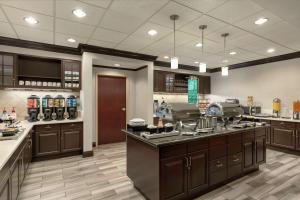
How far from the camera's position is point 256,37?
11.7ft

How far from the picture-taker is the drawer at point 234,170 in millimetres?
2821

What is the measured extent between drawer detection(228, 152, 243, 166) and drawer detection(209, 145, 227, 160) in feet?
0.61

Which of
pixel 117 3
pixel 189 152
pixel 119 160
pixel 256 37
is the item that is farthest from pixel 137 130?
pixel 256 37

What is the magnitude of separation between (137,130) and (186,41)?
2.36 metres

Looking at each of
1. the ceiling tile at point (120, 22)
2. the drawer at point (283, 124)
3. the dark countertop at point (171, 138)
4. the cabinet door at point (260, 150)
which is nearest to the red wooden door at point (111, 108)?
the ceiling tile at point (120, 22)

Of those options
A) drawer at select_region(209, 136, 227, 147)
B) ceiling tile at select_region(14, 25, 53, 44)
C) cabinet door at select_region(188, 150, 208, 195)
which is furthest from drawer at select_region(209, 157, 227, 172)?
ceiling tile at select_region(14, 25, 53, 44)

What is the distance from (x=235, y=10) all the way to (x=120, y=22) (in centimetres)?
183

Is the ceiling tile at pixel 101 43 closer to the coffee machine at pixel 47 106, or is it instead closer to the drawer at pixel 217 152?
the coffee machine at pixel 47 106

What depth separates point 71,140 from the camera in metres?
4.12

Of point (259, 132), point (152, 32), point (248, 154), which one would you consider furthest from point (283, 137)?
point (152, 32)

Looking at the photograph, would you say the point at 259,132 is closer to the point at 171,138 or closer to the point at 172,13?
the point at 171,138

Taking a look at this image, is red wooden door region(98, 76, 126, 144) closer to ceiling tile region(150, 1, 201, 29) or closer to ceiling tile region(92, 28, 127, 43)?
ceiling tile region(92, 28, 127, 43)

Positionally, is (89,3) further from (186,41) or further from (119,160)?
(119,160)

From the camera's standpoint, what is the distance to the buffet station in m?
2.14
